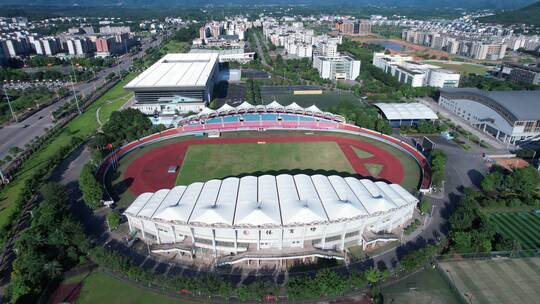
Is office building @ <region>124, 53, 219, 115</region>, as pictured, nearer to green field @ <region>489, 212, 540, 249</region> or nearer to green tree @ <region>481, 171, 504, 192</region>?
green tree @ <region>481, 171, 504, 192</region>

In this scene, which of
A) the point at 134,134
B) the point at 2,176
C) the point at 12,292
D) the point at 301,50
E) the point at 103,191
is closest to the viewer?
the point at 12,292

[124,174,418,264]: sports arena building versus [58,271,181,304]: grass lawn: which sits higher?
[124,174,418,264]: sports arena building

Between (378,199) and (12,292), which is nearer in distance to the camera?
(12,292)

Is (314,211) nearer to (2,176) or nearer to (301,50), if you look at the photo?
(2,176)

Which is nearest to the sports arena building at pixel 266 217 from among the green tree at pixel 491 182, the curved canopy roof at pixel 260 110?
the green tree at pixel 491 182

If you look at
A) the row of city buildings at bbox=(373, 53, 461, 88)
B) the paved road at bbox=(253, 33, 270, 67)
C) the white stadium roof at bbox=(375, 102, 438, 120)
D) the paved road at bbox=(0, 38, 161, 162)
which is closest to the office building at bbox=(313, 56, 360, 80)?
the row of city buildings at bbox=(373, 53, 461, 88)

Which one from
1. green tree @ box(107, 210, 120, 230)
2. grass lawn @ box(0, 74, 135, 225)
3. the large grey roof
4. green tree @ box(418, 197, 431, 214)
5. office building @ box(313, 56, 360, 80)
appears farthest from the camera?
office building @ box(313, 56, 360, 80)

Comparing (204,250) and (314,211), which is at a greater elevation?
(314,211)

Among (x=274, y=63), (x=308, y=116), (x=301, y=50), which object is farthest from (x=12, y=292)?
(x=301, y=50)
